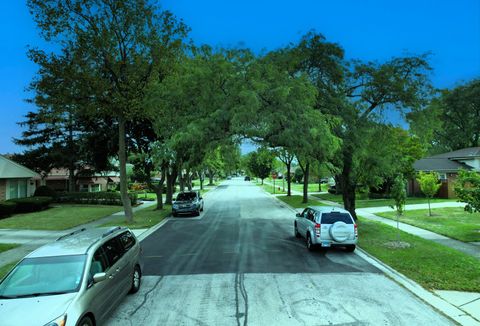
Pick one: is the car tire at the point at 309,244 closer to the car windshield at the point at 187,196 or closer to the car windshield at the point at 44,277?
the car windshield at the point at 44,277

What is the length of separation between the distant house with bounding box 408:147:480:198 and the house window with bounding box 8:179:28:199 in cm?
3792

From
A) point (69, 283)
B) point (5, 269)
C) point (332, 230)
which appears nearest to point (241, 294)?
point (69, 283)

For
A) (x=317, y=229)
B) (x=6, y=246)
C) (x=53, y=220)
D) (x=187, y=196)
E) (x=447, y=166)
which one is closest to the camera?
(x=317, y=229)

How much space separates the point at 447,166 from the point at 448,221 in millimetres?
20019

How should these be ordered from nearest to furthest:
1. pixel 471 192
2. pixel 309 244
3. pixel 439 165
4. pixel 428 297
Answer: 1. pixel 428 297
2. pixel 309 244
3. pixel 471 192
4. pixel 439 165

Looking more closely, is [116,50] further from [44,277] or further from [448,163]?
[448,163]

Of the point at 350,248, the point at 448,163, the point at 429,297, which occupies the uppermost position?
the point at 448,163

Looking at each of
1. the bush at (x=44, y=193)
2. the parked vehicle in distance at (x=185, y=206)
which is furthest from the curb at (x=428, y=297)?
the bush at (x=44, y=193)

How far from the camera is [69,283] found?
6.25m

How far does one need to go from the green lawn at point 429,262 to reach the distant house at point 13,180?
2902 cm

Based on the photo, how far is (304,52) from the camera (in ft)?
57.6

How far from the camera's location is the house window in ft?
106

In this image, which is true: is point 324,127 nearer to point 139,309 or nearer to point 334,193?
point 139,309

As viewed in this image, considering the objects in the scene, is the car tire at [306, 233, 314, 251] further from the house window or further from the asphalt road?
the house window
